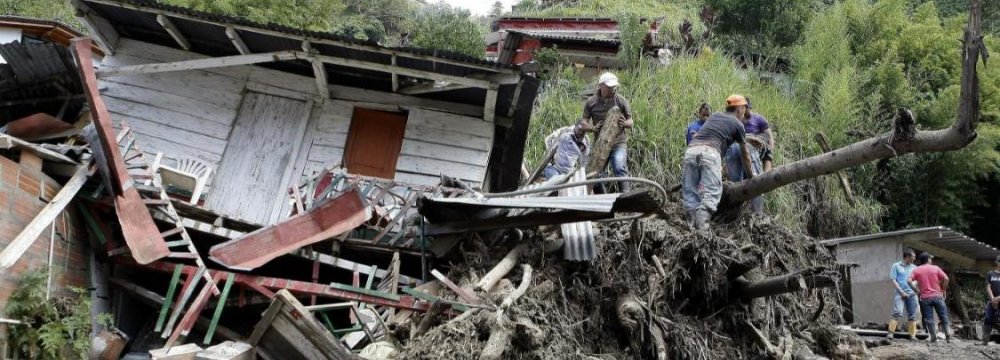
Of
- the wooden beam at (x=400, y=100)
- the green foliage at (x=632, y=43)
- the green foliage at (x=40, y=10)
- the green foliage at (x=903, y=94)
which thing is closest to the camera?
the wooden beam at (x=400, y=100)

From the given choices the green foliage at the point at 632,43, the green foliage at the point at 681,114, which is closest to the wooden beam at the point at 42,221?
the green foliage at the point at 681,114

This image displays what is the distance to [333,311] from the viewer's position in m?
7.95

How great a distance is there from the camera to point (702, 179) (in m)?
7.75

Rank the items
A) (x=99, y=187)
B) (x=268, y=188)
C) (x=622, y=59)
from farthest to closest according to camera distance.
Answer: (x=622, y=59) → (x=268, y=188) → (x=99, y=187)

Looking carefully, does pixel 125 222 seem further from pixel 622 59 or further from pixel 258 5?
pixel 622 59

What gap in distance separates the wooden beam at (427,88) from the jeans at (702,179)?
2.99 meters

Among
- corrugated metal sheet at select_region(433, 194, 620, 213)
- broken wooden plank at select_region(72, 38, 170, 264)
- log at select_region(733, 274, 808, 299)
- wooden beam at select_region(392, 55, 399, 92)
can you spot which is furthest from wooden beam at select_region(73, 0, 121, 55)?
log at select_region(733, 274, 808, 299)

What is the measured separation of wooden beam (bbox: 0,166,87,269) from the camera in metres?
5.97

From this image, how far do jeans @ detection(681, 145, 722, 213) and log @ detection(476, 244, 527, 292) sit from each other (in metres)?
1.96

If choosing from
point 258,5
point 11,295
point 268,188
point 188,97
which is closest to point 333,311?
point 268,188

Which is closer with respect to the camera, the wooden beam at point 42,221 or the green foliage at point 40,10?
the wooden beam at point 42,221

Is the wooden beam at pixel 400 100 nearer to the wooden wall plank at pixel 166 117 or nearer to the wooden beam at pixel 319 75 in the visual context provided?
the wooden beam at pixel 319 75

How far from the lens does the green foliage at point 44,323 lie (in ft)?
19.9

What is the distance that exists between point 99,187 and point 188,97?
2568 millimetres
